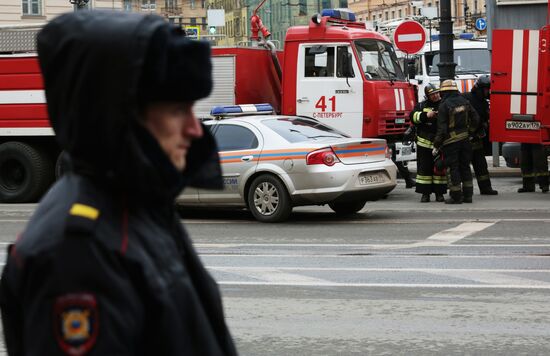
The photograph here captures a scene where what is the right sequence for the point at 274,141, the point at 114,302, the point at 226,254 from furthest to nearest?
the point at 274,141 < the point at 226,254 < the point at 114,302

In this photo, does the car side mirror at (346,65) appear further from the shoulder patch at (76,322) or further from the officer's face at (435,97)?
the shoulder patch at (76,322)

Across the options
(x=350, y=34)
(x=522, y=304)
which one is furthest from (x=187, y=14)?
(x=522, y=304)

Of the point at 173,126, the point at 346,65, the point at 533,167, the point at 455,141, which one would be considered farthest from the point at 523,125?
the point at 173,126

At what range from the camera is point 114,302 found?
1.95 m

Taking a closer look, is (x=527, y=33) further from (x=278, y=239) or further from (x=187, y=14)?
(x=187, y=14)

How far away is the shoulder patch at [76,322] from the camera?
1.92m

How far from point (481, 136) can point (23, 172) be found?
7404 millimetres

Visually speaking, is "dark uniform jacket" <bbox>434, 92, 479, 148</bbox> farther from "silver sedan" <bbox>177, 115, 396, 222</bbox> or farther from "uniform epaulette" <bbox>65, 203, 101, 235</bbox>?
"uniform epaulette" <bbox>65, 203, 101, 235</bbox>

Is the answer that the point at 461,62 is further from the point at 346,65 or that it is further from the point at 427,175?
the point at 427,175

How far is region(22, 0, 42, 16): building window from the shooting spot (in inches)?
2421

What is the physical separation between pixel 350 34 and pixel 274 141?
4.56 m

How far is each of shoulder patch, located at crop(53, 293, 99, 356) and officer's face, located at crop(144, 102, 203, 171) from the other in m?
0.35

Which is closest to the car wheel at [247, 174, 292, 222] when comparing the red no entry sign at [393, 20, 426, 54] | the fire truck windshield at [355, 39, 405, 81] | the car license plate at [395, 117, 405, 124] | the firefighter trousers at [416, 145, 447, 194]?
the firefighter trousers at [416, 145, 447, 194]

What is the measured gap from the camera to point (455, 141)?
16.4 metres
